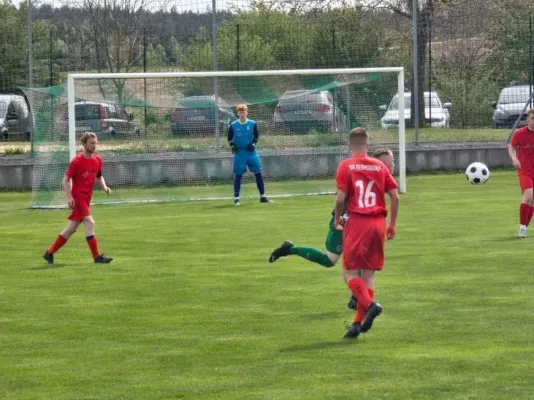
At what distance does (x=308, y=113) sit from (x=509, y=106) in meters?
6.24

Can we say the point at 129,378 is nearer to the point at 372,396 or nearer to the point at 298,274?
the point at 372,396

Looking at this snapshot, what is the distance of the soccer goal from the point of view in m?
23.9

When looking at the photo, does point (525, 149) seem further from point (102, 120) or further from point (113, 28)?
point (113, 28)

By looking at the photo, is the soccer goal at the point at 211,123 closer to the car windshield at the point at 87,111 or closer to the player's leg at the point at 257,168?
the car windshield at the point at 87,111

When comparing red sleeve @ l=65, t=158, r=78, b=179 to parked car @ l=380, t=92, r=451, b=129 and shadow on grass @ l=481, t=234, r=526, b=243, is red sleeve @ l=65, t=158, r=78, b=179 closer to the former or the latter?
shadow on grass @ l=481, t=234, r=526, b=243

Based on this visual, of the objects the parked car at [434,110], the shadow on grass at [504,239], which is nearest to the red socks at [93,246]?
the shadow on grass at [504,239]

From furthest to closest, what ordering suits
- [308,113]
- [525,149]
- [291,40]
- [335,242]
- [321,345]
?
[291,40]
[308,113]
[525,149]
[335,242]
[321,345]

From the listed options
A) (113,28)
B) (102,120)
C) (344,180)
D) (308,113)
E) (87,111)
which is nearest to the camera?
(344,180)

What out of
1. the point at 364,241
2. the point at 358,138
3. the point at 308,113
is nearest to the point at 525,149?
the point at 358,138

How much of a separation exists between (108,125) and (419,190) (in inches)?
243

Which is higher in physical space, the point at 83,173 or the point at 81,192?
the point at 83,173

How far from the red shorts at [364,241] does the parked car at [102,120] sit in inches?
573

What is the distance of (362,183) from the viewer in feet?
31.2

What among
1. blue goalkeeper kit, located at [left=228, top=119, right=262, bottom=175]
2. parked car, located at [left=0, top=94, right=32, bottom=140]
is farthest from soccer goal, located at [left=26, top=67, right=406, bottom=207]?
parked car, located at [left=0, top=94, right=32, bottom=140]
